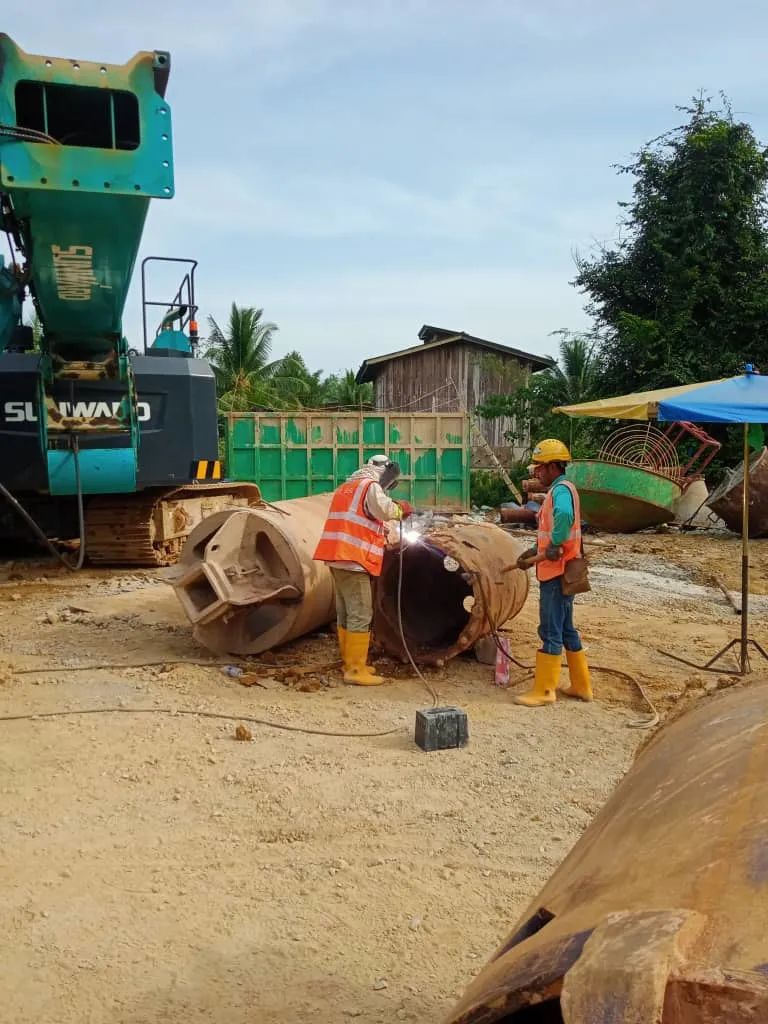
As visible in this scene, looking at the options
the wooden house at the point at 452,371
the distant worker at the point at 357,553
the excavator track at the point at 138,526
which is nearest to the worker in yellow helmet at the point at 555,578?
the distant worker at the point at 357,553

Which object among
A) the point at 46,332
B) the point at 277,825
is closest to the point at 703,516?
the point at 46,332

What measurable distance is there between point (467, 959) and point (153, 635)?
5063mm

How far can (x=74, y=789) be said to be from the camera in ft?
15.0

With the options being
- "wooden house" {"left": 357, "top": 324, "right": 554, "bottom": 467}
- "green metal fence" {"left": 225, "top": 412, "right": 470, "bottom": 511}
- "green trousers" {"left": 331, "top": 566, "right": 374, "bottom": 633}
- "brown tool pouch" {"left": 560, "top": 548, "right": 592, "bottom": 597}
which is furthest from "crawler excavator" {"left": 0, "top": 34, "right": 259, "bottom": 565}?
"wooden house" {"left": 357, "top": 324, "right": 554, "bottom": 467}

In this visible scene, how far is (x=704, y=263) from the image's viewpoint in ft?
68.8

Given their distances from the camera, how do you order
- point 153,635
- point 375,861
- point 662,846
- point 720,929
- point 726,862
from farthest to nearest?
1. point 153,635
2. point 375,861
3. point 662,846
4. point 726,862
5. point 720,929

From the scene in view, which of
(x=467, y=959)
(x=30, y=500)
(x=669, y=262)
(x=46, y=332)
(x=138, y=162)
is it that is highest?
(x=669, y=262)

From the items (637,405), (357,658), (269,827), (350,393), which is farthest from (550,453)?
(350,393)

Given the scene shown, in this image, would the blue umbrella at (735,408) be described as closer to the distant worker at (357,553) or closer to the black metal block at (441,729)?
the distant worker at (357,553)

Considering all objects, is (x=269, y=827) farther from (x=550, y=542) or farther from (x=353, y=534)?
(x=550, y=542)

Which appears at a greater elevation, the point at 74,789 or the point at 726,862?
the point at 726,862

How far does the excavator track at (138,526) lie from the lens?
10.6 m

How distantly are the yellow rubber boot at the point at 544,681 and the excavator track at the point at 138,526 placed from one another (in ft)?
16.2

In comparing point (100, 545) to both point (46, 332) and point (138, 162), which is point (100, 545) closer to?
point (46, 332)
